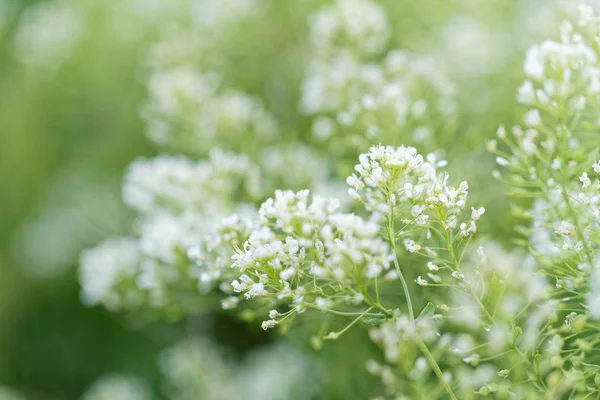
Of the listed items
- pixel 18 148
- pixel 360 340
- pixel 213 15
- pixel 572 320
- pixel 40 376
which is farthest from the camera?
pixel 18 148

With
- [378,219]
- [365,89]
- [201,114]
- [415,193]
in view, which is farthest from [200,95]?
[415,193]

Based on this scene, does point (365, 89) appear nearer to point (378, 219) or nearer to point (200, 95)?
point (200, 95)

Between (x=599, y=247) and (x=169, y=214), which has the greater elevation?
(x=169, y=214)

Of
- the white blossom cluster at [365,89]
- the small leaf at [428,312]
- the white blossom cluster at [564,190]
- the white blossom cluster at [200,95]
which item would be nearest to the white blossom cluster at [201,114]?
the white blossom cluster at [200,95]

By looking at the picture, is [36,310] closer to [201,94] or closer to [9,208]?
[9,208]

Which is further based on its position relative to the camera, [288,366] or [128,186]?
[288,366]

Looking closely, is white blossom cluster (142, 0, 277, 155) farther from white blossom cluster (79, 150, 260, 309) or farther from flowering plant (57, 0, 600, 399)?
white blossom cluster (79, 150, 260, 309)

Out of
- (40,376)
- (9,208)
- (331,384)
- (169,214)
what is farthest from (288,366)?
(9,208)
